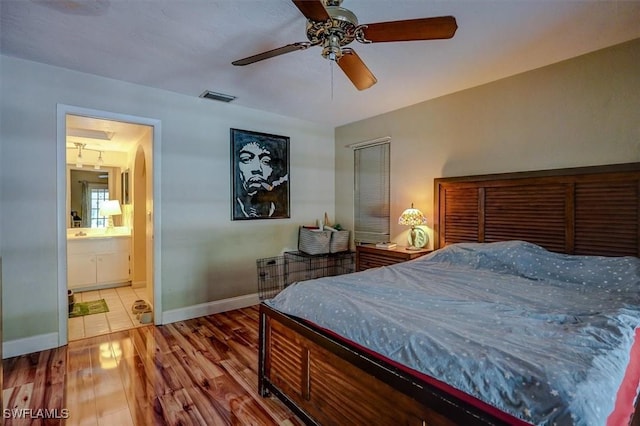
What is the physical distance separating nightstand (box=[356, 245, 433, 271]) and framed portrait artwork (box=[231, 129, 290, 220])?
1.18 m

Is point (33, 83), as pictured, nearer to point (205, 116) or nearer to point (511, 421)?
point (205, 116)

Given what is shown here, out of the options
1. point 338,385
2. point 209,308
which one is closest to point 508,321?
point 338,385

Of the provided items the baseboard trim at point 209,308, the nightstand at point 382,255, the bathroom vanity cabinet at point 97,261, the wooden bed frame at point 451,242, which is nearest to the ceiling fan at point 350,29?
the wooden bed frame at point 451,242

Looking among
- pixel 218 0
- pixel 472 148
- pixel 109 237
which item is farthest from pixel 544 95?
pixel 109 237

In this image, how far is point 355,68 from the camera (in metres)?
2.07

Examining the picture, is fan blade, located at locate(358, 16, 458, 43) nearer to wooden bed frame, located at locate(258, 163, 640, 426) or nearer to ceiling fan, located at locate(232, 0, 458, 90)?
ceiling fan, located at locate(232, 0, 458, 90)

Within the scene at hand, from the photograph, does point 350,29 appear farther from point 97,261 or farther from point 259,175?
point 97,261

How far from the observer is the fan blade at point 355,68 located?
192 centimetres

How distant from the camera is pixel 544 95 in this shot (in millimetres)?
2684

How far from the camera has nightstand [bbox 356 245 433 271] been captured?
328 cm

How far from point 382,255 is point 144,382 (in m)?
2.42

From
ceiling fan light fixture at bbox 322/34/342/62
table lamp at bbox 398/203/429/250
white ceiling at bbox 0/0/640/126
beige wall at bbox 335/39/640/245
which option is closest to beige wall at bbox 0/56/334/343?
white ceiling at bbox 0/0/640/126

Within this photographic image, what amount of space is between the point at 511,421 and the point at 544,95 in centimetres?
274

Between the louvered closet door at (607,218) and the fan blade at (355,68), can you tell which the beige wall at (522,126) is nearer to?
the louvered closet door at (607,218)
